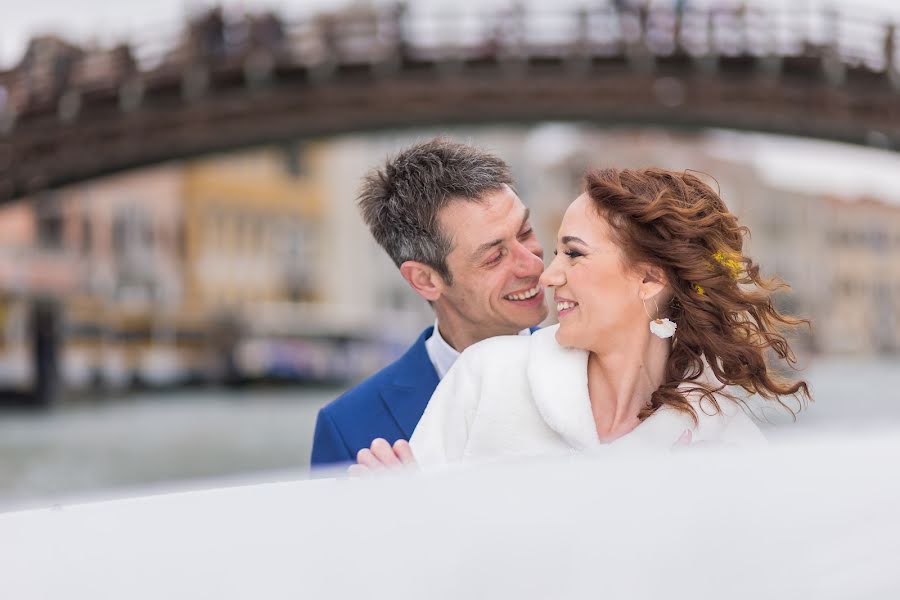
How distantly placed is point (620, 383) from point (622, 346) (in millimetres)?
44

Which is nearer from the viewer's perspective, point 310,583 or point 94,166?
point 310,583

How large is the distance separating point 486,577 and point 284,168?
26512 mm

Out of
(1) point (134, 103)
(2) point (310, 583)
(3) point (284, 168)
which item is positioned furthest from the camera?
(3) point (284, 168)

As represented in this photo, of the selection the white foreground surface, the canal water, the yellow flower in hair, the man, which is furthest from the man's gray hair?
the canal water

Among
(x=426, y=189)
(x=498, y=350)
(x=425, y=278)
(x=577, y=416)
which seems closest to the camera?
(x=577, y=416)

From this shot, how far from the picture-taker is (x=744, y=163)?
3806 centimetres

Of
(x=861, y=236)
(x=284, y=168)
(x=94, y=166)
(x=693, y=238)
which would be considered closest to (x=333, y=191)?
(x=284, y=168)

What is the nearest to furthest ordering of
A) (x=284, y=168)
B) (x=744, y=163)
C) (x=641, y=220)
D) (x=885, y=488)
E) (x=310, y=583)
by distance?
(x=310, y=583) → (x=885, y=488) → (x=641, y=220) → (x=284, y=168) → (x=744, y=163)

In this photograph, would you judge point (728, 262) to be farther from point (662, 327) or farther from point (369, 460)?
point (369, 460)

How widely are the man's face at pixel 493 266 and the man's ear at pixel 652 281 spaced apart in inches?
12.9

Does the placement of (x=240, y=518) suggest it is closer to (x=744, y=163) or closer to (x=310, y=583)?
(x=310, y=583)

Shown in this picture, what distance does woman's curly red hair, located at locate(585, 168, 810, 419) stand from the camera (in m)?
1.45

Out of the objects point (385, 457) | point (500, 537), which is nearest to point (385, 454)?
point (385, 457)

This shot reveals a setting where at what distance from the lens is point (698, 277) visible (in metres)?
1.48
